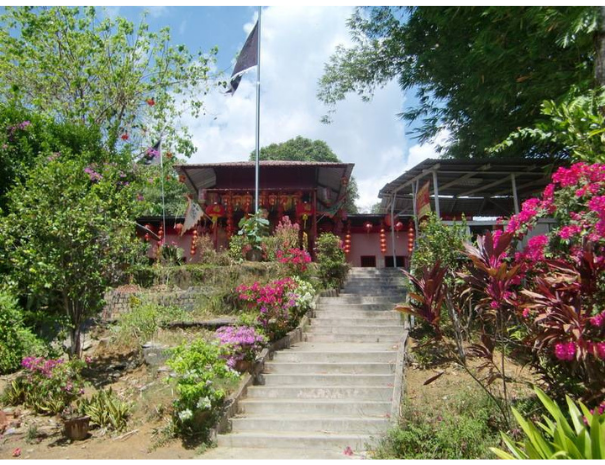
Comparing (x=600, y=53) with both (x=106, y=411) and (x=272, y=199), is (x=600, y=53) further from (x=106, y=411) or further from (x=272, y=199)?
(x=272, y=199)

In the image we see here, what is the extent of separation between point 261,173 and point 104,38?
6963mm

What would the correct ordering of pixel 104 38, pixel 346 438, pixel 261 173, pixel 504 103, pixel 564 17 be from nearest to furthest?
pixel 346 438 < pixel 564 17 < pixel 504 103 < pixel 104 38 < pixel 261 173

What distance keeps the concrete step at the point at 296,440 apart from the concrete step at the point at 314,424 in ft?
0.44

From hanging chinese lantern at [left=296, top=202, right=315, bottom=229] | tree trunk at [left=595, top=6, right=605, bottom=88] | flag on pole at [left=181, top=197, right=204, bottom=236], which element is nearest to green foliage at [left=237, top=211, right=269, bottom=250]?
flag on pole at [left=181, top=197, right=204, bottom=236]

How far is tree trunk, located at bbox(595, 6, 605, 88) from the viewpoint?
7.08 meters

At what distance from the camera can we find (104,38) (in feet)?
51.6

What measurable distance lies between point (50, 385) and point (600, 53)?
382 inches

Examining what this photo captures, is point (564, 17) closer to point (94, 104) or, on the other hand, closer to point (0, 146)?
point (0, 146)

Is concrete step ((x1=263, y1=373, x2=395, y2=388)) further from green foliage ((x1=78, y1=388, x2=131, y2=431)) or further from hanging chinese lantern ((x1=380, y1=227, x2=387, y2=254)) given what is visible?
hanging chinese lantern ((x1=380, y1=227, x2=387, y2=254))

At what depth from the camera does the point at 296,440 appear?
18.3 feet

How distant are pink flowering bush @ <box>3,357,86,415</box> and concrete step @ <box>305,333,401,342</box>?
415cm

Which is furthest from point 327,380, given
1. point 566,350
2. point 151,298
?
point 151,298

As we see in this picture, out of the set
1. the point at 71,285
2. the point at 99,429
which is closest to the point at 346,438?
the point at 99,429

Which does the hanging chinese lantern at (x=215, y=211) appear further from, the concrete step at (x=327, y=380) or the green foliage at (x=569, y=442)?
the green foliage at (x=569, y=442)
